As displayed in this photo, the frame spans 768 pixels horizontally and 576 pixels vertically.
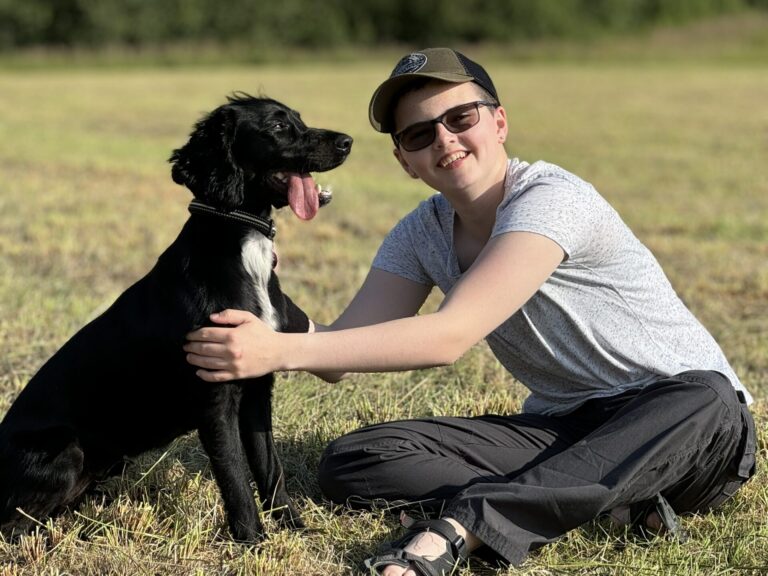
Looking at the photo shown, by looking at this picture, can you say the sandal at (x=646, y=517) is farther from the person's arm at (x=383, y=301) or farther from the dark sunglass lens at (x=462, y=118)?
the dark sunglass lens at (x=462, y=118)

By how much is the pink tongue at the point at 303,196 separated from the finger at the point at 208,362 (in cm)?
57

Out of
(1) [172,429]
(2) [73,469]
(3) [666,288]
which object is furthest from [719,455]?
(2) [73,469]

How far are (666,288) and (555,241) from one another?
27.0 inches

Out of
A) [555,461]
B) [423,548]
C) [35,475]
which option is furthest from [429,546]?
[35,475]

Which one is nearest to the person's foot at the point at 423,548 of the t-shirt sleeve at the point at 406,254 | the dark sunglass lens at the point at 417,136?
the t-shirt sleeve at the point at 406,254

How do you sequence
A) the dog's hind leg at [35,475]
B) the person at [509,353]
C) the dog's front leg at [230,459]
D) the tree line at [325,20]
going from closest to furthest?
1. the person at [509,353]
2. the dog's front leg at [230,459]
3. the dog's hind leg at [35,475]
4. the tree line at [325,20]

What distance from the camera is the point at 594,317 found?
3457 millimetres

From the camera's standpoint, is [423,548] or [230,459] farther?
[230,459]

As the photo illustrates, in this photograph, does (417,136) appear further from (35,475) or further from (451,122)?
(35,475)

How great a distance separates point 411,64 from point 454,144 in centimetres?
31

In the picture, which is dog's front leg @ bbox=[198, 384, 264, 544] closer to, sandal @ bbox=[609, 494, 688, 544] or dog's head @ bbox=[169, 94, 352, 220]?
dog's head @ bbox=[169, 94, 352, 220]

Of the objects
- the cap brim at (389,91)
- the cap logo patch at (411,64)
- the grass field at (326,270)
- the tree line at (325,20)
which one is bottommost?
the grass field at (326,270)

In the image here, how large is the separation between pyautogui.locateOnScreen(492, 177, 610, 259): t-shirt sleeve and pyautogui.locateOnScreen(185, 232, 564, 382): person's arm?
0.23 ft

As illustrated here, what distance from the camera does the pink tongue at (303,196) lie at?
3.30 m
